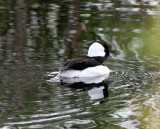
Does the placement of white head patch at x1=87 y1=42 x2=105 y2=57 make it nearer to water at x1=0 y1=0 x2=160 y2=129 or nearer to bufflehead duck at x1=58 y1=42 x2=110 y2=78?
bufflehead duck at x1=58 y1=42 x2=110 y2=78

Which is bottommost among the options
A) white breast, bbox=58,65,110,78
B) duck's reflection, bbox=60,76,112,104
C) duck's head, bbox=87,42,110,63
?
duck's reflection, bbox=60,76,112,104

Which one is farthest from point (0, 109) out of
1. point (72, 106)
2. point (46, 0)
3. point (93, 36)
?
point (46, 0)

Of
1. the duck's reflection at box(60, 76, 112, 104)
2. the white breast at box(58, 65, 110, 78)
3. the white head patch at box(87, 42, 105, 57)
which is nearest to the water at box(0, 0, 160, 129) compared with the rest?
the duck's reflection at box(60, 76, 112, 104)

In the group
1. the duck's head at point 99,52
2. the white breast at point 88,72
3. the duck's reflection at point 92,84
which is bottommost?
the duck's reflection at point 92,84

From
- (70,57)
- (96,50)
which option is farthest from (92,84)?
(70,57)

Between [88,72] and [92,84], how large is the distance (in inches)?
16.3

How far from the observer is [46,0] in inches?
610

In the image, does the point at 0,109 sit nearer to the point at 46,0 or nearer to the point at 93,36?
the point at 93,36

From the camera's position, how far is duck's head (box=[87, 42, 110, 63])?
982 cm

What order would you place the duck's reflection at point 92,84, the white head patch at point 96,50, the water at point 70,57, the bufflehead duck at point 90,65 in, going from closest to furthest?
the water at point 70,57, the duck's reflection at point 92,84, the bufflehead duck at point 90,65, the white head patch at point 96,50

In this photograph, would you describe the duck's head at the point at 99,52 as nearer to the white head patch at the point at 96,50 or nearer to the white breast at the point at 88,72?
the white head patch at the point at 96,50

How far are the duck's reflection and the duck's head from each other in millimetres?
756

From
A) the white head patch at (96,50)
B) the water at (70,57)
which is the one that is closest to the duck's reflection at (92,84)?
the water at (70,57)

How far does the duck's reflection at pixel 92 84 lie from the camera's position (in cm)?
796
